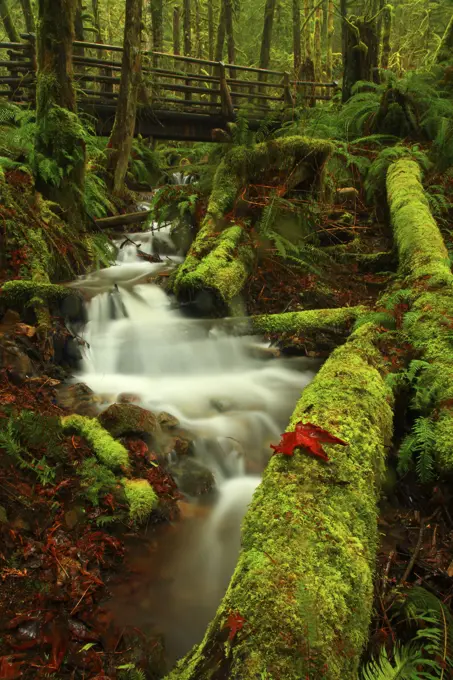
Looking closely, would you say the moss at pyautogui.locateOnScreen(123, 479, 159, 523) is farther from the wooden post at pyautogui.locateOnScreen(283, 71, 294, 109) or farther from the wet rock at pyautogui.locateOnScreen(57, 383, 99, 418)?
the wooden post at pyautogui.locateOnScreen(283, 71, 294, 109)

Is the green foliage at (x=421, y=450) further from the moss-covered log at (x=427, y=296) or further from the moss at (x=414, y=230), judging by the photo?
the moss at (x=414, y=230)

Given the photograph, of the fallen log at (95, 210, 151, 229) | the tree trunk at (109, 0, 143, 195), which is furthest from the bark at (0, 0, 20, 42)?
the fallen log at (95, 210, 151, 229)

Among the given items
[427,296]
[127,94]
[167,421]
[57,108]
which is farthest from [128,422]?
[127,94]

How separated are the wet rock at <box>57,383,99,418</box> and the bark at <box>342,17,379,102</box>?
35.8 ft

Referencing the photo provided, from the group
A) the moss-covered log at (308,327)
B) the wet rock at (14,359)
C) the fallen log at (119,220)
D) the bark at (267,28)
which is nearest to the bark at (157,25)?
the bark at (267,28)

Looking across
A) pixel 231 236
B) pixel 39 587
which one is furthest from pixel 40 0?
pixel 39 587

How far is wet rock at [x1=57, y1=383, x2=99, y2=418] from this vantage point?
14.2 ft

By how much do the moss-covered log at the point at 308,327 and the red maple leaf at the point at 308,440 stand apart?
276cm

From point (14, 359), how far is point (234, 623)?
3.30 meters

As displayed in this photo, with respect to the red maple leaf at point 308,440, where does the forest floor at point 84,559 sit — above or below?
below

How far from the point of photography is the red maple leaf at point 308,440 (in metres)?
2.39

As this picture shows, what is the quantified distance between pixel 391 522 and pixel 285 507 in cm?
106

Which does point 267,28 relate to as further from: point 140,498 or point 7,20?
point 140,498

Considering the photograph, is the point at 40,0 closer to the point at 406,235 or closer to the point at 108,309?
the point at 108,309
